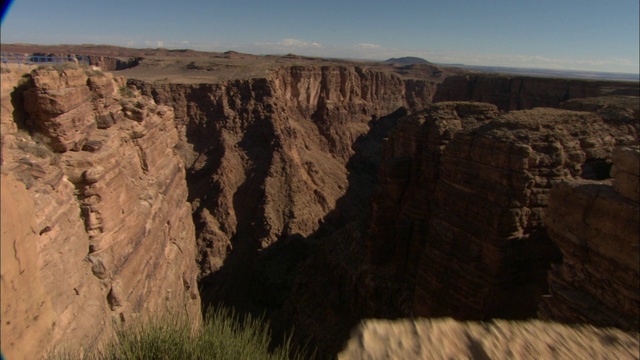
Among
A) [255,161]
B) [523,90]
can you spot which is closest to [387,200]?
[255,161]

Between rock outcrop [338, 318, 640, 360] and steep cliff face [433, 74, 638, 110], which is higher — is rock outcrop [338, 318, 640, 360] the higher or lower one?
the lower one

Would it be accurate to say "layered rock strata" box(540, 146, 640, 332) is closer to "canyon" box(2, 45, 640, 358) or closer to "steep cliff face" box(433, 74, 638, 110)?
"canyon" box(2, 45, 640, 358)

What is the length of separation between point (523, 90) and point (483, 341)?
56.6 metres

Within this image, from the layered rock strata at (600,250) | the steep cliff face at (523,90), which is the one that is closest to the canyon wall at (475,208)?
the layered rock strata at (600,250)

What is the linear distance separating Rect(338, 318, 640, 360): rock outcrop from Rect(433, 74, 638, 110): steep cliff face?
151 ft

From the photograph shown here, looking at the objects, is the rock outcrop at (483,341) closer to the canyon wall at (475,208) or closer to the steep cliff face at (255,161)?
the canyon wall at (475,208)

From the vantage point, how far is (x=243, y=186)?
39.7 m

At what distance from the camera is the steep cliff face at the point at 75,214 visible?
6.02 metres

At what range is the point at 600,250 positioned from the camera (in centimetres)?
802

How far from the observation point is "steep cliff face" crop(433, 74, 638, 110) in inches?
1805

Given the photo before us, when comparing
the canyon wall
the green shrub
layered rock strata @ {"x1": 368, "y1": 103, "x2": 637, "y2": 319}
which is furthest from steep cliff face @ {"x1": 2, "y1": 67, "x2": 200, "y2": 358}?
layered rock strata @ {"x1": 368, "y1": 103, "x2": 637, "y2": 319}

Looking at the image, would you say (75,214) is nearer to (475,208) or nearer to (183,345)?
(183,345)

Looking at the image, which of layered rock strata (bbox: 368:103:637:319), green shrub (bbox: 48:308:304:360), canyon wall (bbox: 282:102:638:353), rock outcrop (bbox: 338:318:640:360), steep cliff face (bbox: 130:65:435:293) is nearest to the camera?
rock outcrop (bbox: 338:318:640:360)

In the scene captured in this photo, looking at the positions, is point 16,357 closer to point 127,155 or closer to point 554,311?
point 127,155
